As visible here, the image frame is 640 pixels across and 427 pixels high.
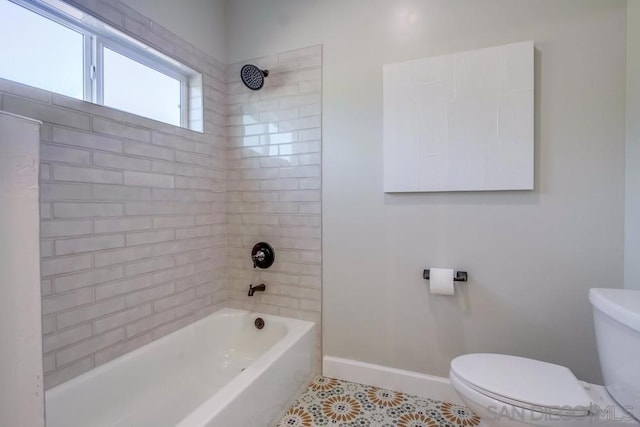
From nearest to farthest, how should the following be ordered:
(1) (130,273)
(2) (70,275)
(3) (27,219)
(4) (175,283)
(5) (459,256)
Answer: (3) (27,219), (2) (70,275), (1) (130,273), (5) (459,256), (4) (175,283)

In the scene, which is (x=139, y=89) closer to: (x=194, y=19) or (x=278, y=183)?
(x=194, y=19)

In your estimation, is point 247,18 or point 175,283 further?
point 247,18

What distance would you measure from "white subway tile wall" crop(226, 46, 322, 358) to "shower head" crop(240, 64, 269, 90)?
11 centimetres

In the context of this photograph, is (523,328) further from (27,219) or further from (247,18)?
(247,18)

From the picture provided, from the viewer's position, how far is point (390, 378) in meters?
1.83

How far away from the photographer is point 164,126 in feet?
5.75

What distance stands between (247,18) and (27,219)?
83.1 inches

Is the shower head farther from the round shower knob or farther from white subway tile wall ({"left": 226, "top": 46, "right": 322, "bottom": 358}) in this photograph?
the round shower knob

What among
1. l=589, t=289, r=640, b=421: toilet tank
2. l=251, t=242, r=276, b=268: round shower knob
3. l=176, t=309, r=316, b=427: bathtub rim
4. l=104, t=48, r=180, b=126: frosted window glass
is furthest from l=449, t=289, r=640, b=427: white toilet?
l=104, t=48, r=180, b=126: frosted window glass

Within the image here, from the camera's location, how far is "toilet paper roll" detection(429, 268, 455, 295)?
5.27 ft

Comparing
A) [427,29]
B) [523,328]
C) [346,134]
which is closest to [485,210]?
[523,328]

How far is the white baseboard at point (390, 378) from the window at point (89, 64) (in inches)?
71.7

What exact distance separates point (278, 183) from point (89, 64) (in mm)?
1166

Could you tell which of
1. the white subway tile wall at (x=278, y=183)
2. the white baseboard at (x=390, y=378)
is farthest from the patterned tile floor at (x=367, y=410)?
the white subway tile wall at (x=278, y=183)
